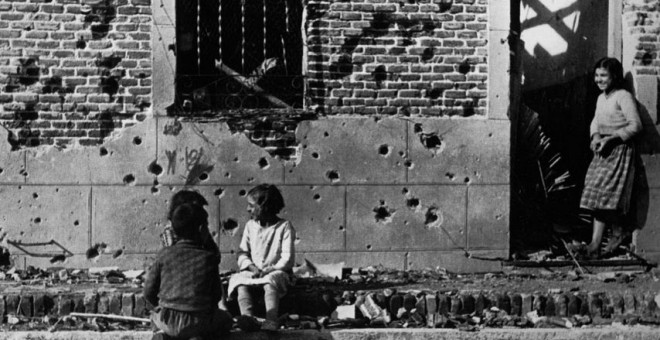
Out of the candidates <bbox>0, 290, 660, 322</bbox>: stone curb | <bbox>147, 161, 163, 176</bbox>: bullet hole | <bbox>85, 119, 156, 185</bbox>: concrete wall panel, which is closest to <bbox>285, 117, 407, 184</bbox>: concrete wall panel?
<bbox>147, 161, 163, 176</bbox>: bullet hole

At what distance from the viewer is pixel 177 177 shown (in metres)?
10.3

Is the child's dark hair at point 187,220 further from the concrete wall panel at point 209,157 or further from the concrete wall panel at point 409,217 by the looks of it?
the concrete wall panel at point 409,217

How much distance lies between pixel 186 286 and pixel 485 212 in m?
4.00

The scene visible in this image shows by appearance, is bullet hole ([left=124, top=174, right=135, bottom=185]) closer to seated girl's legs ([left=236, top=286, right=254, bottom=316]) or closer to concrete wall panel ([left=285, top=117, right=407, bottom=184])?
concrete wall panel ([left=285, top=117, right=407, bottom=184])

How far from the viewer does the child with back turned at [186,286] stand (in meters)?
7.42

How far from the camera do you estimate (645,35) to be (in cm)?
1076

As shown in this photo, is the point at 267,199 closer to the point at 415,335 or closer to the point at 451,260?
the point at 415,335

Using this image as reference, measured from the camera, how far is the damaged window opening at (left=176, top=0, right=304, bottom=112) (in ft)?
34.9

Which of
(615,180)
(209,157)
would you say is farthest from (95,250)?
(615,180)

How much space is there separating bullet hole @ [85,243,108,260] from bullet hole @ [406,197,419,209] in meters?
2.92

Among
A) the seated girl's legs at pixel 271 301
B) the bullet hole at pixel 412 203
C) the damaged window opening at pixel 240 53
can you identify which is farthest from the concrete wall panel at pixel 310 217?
the seated girl's legs at pixel 271 301

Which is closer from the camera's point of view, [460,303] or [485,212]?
[460,303]

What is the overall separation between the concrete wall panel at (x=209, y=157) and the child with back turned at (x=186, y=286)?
2.68m

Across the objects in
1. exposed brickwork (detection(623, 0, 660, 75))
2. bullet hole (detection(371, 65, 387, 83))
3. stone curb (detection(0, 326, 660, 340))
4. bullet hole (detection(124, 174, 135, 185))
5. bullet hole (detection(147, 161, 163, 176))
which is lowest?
stone curb (detection(0, 326, 660, 340))
